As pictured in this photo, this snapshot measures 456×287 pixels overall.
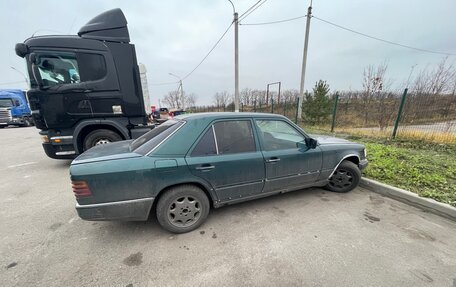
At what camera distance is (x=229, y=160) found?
8.09ft

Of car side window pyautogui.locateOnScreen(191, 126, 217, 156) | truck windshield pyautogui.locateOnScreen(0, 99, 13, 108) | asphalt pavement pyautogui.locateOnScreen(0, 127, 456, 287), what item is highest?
truck windshield pyautogui.locateOnScreen(0, 99, 13, 108)

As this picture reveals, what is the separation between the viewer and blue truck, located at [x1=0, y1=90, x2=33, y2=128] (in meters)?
16.3

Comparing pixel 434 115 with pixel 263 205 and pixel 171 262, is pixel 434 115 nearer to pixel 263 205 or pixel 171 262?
pixel 263 205

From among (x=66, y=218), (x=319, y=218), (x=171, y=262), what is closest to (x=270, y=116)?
(x=319, y=218)

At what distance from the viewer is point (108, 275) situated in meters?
1.83

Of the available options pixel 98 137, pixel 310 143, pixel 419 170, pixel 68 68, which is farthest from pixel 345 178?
pixel 68 68

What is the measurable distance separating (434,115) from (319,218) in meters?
8.15

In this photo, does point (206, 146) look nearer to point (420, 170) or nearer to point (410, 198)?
point (410, 198)

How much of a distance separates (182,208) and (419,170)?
4991 mm

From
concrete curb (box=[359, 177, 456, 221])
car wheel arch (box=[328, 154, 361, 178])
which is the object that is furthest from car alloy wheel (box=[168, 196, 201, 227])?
concrete curb (box=[359, 177, 456, 221])

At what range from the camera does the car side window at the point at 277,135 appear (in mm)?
2797

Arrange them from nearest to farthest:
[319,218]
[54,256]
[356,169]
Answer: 1. [54,256]
2. [319,218]
3. [356,169]

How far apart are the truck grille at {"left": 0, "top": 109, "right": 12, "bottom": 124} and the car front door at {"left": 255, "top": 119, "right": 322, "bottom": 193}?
24.4m

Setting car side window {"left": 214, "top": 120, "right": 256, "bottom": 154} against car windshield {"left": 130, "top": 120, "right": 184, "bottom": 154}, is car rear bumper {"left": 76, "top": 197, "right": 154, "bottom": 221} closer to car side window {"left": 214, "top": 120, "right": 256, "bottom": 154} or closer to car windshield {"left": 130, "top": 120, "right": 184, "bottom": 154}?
car windshield {"left": 130, "top": 120, "right": 184, "bottom": 154}
